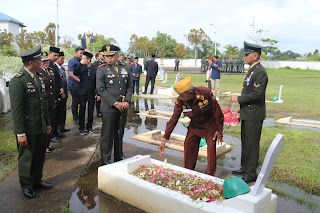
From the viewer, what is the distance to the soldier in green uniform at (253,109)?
470cm

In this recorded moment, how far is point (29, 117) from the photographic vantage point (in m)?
4.00

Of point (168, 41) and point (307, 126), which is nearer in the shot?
point (307, 126)

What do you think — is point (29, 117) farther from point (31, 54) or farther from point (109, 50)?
point (109, 50)

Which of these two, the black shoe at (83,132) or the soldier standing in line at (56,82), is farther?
the black shoe at (83,132)

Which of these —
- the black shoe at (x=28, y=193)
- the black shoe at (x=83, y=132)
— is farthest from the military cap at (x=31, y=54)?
the black shoe at (x=83, y=132)

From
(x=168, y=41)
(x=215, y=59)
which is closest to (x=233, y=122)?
(x=215, y=59)

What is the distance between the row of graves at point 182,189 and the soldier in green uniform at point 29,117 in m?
0.98

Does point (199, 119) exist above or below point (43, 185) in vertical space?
above

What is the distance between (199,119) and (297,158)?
270 cm

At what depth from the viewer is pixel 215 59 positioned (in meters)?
13.5

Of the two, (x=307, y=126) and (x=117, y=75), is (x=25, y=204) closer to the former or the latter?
(x=117, y=75)

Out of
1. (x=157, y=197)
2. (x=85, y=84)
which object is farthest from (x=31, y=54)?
(x=85, y=84)

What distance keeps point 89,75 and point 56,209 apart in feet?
14.4

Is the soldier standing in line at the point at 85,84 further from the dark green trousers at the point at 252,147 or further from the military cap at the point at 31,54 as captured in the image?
the dark green trousers at the point at 252,147
